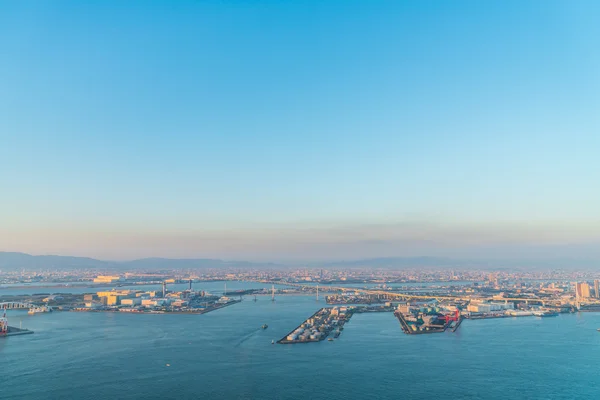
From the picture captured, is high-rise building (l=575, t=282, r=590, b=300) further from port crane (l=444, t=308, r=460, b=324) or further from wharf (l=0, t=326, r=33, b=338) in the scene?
wharf (l=0, t=326, r=33, b=338)

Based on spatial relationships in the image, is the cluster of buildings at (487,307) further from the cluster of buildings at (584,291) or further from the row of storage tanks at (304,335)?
the row of storage tanks at (304,335)

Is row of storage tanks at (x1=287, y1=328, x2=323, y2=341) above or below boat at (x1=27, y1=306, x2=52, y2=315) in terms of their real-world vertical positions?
below

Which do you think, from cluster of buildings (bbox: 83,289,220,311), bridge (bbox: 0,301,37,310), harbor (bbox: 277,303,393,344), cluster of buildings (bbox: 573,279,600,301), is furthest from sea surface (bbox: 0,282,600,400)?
cluster of buildings (bbox: 573,279,600,301)

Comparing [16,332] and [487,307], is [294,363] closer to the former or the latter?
[16,332]

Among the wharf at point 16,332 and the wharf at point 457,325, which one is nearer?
the wharf at point 16,332

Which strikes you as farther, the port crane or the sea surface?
the port crane

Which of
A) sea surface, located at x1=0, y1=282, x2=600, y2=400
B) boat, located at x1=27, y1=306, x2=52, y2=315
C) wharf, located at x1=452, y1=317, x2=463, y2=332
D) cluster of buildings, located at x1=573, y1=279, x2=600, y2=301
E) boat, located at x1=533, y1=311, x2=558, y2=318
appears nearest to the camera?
sea surface, located at x1=0, y1=282, x2=600, y2=400

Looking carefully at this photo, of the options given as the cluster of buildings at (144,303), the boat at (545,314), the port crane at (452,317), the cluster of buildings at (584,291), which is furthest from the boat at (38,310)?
the cluster of buildings at (584,291)

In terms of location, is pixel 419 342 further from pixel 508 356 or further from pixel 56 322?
pixel 56 322

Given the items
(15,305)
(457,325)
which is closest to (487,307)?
(457,325)
